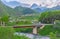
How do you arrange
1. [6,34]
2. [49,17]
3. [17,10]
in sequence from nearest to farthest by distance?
[6,34]
[49,17]
[17,10]

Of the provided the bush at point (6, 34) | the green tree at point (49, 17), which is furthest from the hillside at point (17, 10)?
the bush at point (6, 34)

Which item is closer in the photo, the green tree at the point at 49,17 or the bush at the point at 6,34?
the bush at the point at 6,34

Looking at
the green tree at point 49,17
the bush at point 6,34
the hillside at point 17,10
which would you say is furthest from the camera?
the hillside at point 17,10

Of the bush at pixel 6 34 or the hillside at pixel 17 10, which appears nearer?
the bush at pixel 6 34

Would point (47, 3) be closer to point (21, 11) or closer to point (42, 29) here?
point (21, 11)

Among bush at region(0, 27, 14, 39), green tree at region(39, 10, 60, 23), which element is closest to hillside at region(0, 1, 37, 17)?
green tree at region(39, 10, 60, 23)

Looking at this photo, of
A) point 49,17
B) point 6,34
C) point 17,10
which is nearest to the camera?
point 6,34

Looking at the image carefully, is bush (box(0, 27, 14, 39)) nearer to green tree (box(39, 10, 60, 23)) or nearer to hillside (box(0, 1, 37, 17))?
green tree (box(39, 10, 60, 23))

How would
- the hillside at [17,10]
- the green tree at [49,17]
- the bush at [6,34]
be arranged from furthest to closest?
1. the hillside at [17,10]
2. the green tree at [49,17]
3. the bush at [6,34]

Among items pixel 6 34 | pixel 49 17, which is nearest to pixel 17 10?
pixel 49 17

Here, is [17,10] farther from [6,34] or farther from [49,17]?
[6,34]

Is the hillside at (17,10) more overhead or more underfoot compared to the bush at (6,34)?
more overhead

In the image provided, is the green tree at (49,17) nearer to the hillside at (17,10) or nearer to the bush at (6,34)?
the hillside at (17,10)

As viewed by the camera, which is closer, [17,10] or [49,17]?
[49,17]
